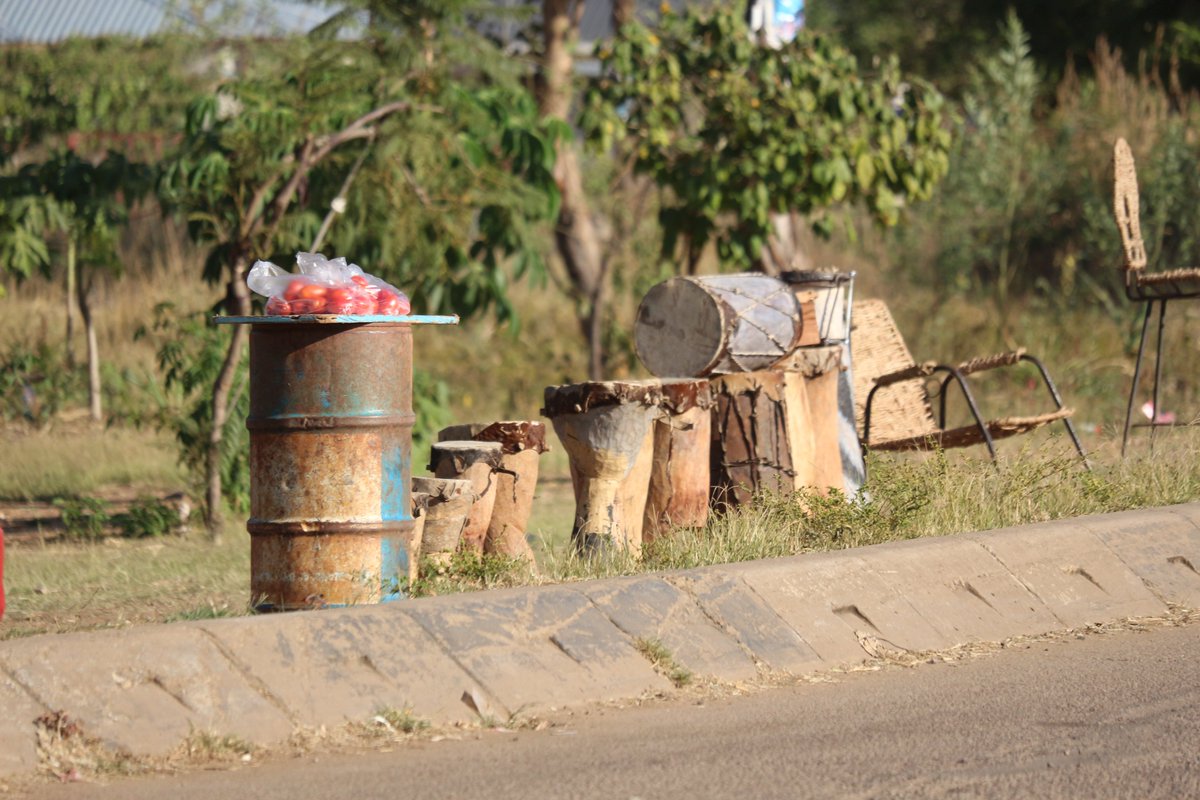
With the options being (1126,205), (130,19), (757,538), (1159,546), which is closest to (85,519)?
(757,538)

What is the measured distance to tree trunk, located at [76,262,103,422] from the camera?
10.7 meters

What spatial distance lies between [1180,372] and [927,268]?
10.1 feet

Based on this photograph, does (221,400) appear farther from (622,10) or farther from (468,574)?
(622,10)

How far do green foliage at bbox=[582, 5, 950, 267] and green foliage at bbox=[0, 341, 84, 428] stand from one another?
3.92 metres

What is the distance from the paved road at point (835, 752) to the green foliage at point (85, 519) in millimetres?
4462

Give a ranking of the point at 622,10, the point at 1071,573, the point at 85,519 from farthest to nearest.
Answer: the point at 622,10 → the point at 85,519 → the point at 1071,573

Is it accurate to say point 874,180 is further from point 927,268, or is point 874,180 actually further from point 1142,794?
point 1142,794

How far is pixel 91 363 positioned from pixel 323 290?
649cm

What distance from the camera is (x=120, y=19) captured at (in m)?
16.7

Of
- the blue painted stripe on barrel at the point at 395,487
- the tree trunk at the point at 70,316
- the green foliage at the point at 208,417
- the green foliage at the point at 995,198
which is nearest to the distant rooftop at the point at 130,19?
the green foliage at the point at 995,198

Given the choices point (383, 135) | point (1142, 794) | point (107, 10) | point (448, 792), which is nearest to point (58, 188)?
point (383, 135)

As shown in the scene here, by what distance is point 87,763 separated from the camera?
12.0ft

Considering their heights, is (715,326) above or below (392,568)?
above

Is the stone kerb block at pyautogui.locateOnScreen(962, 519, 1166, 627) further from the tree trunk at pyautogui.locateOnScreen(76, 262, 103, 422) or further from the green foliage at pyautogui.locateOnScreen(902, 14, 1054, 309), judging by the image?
the green foliage at pyautogui.locateOnScreen(902, 14, 1054, 309)
